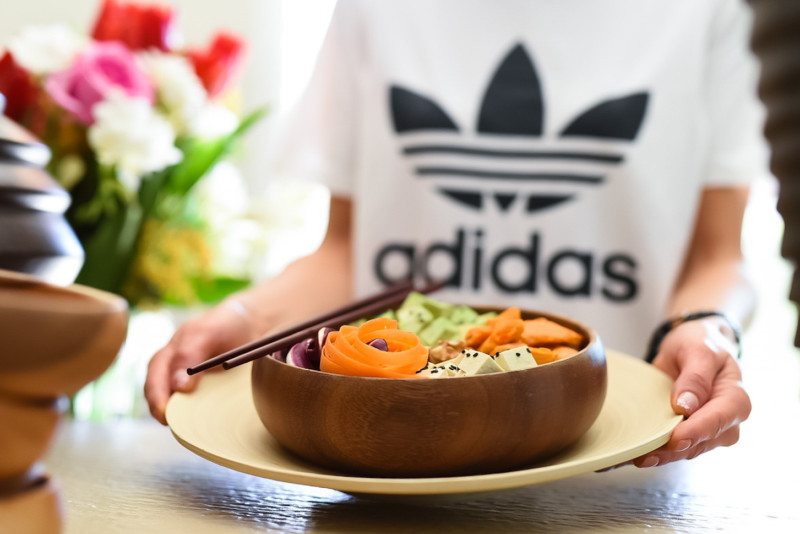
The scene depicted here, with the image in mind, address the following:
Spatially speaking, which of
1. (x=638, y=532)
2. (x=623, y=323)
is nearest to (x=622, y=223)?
(x=623, y=323)

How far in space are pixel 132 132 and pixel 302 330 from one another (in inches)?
19.2

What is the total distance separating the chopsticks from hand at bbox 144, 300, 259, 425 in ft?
0.22

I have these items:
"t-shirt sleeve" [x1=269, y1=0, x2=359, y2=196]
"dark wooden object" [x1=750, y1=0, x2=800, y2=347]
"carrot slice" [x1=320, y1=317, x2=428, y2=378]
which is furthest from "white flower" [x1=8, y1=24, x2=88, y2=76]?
"dark wooden object" [x1=750, y1=0, x2=800, y2=347]

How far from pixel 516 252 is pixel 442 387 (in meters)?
0.74

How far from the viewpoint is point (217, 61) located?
1132 mm

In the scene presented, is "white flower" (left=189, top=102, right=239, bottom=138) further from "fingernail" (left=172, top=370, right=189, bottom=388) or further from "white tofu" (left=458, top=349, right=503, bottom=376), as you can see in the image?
"white tofu" (left=458, top=349, right=503, bottom=376)

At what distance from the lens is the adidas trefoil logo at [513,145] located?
3.61ft

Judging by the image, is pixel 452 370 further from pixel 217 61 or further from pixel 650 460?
pixel 217 61

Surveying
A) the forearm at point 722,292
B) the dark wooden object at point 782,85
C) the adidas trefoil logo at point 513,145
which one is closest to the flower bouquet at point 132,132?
the adidas trefoil logo at point 513,145

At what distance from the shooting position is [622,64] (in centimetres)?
113

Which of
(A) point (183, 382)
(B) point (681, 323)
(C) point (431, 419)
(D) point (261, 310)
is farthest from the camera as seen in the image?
(D) point (261, 310)

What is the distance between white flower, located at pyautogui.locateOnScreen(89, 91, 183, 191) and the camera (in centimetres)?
97

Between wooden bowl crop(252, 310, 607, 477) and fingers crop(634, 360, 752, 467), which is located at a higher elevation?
wooden bowl crop(252, 310, 607, 477)

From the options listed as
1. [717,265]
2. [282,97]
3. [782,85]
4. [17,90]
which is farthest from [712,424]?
[282,97]
